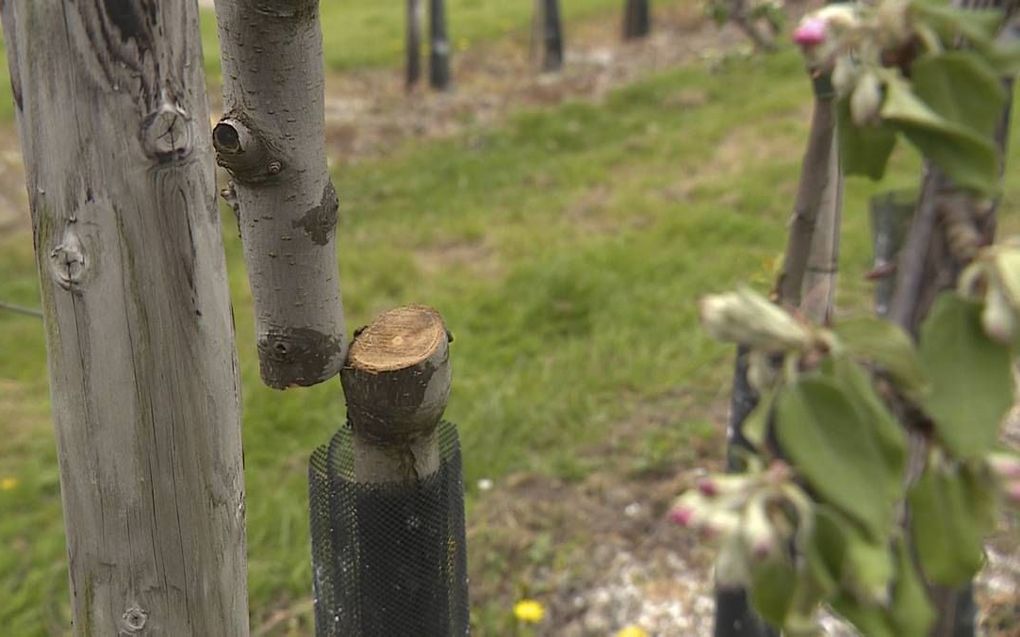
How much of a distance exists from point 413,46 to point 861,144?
8.43m

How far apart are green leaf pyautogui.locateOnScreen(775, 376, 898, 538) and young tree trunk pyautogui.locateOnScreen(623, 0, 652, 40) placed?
9.95 meters

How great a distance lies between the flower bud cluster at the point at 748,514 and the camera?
1.63 feet

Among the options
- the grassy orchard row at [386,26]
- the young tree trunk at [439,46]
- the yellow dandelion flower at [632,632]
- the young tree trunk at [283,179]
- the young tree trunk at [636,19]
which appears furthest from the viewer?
the young tree trunk at [636,19]

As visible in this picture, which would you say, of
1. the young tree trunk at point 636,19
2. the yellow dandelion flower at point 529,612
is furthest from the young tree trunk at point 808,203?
the young tree trunk at point 636,19

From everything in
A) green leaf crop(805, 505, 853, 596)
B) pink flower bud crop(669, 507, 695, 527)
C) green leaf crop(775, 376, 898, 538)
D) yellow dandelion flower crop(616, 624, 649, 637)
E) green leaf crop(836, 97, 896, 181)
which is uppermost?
green leaf crop(836, 97, 896, 181)

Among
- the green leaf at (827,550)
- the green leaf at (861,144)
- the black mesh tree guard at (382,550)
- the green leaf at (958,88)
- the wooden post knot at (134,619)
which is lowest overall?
the black mesh tree guard at (382,550)

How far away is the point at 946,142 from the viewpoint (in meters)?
0.53

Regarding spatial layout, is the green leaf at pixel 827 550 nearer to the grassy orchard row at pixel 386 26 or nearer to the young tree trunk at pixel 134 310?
the young tree trunk at pixel 134 310

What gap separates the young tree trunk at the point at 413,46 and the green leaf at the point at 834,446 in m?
8.36

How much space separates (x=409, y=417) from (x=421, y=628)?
0.45 metres

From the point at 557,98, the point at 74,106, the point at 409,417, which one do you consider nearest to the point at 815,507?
the point at 74,106

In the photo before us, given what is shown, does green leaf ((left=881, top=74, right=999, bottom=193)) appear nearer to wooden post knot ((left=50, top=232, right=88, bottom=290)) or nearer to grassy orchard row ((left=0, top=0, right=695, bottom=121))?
wooden post knot ((left=50, top=232, right=88, bottom=290))

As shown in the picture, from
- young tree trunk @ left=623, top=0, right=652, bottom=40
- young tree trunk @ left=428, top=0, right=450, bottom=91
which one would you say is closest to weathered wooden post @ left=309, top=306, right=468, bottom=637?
young tree trunk @ left=428, top=0, right=450, bottom=91

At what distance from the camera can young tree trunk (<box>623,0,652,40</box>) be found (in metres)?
9.92
